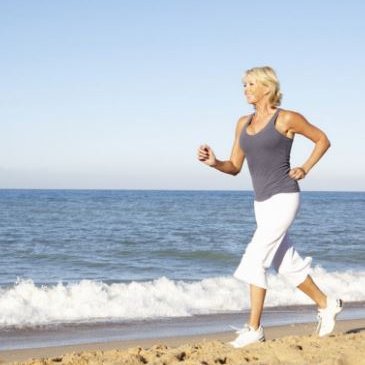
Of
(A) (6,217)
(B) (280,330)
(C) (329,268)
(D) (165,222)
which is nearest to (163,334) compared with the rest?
(B) (280,330)

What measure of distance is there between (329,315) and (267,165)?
1.36 meters

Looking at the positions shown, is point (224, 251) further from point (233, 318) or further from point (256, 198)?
point (256, 198)

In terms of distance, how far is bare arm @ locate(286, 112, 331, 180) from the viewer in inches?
194

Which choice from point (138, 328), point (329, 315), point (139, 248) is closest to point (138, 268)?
point (139, 248)

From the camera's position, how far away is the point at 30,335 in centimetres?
715

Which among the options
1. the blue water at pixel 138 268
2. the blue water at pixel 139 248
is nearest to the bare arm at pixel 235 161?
the blue water at pixel 138 268

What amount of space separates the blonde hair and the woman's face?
25mm

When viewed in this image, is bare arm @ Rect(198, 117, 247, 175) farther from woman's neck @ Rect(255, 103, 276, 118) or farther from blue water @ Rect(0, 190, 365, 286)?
blue water @ Rect(0, 190, 365, 286)

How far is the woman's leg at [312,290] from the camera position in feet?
17.6

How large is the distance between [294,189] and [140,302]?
4574mm

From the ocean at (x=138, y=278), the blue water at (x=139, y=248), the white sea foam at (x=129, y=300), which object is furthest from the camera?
the blue water at (x=139, y=248)

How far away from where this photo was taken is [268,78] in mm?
4973

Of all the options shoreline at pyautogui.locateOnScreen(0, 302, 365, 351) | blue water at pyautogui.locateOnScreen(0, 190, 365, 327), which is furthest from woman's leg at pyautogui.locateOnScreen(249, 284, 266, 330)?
blue water at pyautogui.locateOnScreen(0, 190, 365, 327)

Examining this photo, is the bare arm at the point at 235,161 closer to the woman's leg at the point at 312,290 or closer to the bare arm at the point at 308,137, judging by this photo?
the bare arm at the point at 308,137
